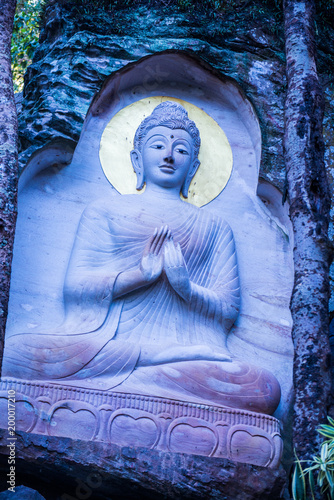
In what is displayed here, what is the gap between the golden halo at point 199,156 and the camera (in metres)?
6.60

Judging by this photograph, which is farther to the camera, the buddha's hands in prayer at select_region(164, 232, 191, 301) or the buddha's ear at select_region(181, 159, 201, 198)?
the buddha's ear at select_region(181, 159, 201, 198)

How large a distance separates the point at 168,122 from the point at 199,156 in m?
0.49

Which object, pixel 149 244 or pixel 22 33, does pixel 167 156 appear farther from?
pixel 22 33

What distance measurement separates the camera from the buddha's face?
Answer: 6.39m

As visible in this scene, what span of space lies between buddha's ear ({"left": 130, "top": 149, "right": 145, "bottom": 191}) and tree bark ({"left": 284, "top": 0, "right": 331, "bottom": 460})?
160 cm

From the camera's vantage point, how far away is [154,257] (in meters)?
5.63

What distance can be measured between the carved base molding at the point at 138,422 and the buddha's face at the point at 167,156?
7.21 ft

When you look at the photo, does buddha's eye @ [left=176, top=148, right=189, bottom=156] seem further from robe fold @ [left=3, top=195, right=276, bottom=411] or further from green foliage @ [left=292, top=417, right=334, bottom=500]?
green foliage @ [left=292, top=417, right=334, bottom=500]

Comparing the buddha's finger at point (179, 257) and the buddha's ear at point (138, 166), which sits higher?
the buddha's ear at point (138, 166)

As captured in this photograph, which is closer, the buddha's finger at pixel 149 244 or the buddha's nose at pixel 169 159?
the buddha's finger at pixel 149 244

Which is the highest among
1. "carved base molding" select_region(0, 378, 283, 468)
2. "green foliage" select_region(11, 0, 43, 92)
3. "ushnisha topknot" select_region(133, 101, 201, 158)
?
"green foliage" select_region(11, 0, 43, 92)

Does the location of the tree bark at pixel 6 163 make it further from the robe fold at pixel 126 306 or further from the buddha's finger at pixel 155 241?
the buddha's finger at pixel 155 241

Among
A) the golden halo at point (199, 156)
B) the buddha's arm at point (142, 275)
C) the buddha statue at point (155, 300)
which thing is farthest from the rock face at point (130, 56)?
the buddha's arm at point (142, 275)

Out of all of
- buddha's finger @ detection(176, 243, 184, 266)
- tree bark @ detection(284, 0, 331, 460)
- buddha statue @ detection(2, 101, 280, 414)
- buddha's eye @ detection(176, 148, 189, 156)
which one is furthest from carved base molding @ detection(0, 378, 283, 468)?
buddha's eye @ detection(176, 148, 189, 156)
